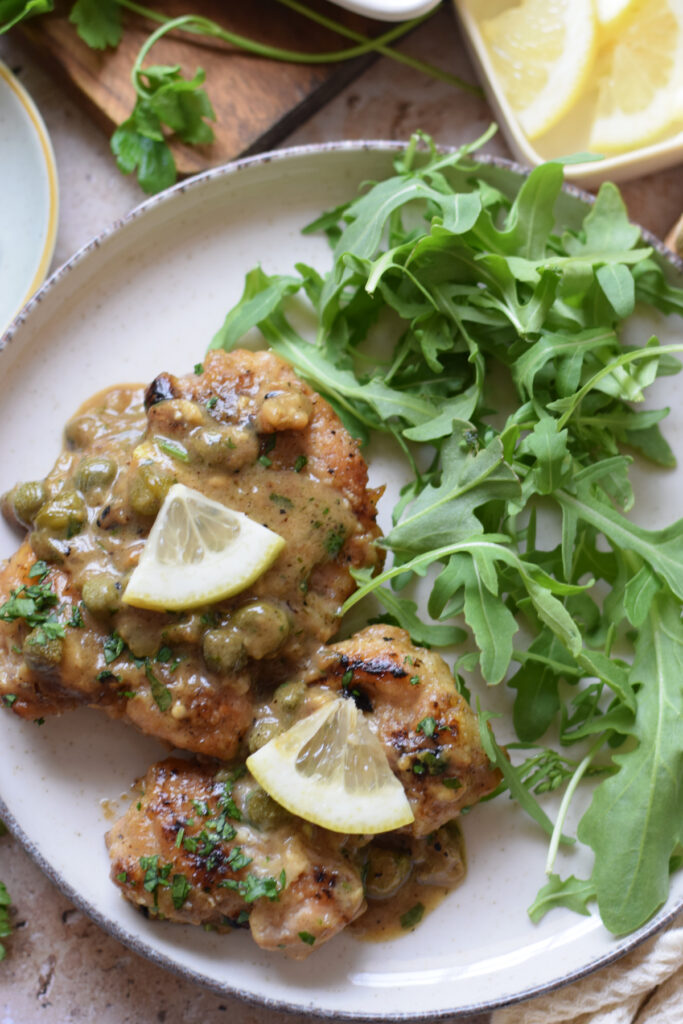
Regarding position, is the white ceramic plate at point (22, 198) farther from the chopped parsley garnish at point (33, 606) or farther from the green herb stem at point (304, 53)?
the chopped parsley garnish at point (33, 606)

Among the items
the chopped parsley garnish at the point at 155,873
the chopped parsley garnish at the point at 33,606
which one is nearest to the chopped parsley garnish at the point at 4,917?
the chopped parsley garnish at the point at 155,873

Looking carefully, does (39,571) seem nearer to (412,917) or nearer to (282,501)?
(282,501)

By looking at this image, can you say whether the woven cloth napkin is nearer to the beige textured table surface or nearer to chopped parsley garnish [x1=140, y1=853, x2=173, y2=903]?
the beige textured table surface

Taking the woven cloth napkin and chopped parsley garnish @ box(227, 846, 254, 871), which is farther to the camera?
the woven cloth napkin

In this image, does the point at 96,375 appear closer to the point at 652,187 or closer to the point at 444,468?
the point at 444,468

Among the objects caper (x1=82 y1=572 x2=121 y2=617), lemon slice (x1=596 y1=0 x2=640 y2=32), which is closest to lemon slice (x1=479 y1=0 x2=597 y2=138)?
lemon slice (x1=596 y1=0 x2=640 y2=32)
